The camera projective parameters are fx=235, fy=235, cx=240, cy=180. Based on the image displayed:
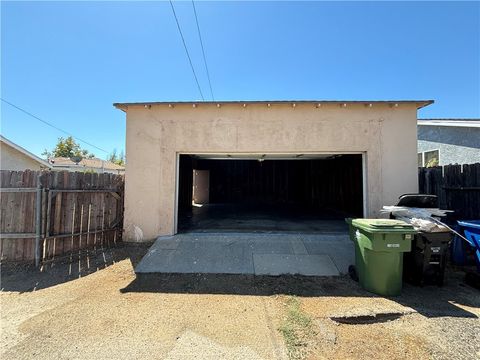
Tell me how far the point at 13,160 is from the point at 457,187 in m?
18.4


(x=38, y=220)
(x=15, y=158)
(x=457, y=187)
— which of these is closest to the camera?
(x=38, y=220)

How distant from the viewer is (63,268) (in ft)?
16.6

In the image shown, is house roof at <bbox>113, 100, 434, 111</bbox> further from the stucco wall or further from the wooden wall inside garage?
the wooden wall inside garage

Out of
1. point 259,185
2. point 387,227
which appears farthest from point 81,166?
point 387,227

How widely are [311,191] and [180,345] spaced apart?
13.2 meters

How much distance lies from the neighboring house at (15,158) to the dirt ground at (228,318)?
10.5m

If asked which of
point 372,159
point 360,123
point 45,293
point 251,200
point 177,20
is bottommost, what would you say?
point 45,293

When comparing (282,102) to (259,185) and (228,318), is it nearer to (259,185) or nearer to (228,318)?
(228,318)

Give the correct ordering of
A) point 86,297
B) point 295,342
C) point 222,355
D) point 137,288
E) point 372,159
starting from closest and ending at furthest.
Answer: point 222,355
point 295,342
point 86,297
point 137,288
point 372,159

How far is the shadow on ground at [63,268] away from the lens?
443 centimetres

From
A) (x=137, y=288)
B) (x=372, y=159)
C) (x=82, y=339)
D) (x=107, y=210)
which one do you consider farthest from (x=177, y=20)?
(x=82, y=339)

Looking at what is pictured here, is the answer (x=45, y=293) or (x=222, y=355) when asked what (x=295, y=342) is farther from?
(x=45, y=293)

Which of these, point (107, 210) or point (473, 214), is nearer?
point (473, 214)

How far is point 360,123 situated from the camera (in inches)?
253
